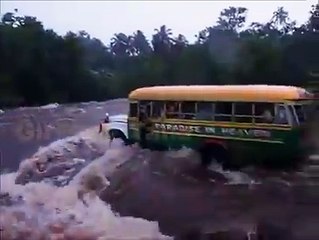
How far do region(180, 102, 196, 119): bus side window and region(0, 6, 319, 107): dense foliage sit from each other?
61 mm

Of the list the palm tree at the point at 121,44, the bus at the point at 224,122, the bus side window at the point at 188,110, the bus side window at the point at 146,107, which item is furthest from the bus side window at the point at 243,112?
the palm tree at the point at 121,44

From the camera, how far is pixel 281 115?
1762mm

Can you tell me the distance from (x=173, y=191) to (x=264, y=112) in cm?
Result: 32

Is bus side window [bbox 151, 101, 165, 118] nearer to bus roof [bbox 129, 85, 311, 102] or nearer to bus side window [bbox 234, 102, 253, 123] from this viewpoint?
bus roof [bbox 129, 85, 311, 102]

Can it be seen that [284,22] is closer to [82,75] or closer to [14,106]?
[82,75]

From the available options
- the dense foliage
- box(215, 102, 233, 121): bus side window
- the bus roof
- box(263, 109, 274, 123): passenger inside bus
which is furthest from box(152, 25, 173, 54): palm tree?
box(263, 109, 274, 123): passenger inside bus

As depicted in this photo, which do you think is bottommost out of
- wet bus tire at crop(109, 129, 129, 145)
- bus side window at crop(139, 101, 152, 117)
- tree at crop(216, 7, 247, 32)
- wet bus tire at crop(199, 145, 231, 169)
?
wet bus tire at crop(199, 145, 231, 169)

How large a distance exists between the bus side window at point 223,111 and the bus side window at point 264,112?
69 mm

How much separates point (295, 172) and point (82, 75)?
0.63m

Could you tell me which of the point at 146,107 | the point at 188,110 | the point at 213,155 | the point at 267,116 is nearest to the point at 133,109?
the point at 146,107

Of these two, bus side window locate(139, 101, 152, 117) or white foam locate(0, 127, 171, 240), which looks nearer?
white foam locate(0, 127, 171, 240)

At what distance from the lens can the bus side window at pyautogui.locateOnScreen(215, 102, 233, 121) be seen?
Answer: 5.88ft

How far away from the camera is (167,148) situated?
1.82 metres

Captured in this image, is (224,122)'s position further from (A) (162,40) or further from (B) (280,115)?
(A) (162,40)
